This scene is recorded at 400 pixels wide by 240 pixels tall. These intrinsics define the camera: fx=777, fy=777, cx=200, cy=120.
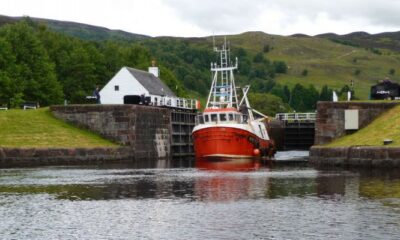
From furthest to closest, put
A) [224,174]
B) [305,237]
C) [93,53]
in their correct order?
[93,53] → [224,174] → [305,237]

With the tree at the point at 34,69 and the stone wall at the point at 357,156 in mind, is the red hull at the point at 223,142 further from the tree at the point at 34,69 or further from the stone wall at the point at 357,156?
the tree at the point at 34,69

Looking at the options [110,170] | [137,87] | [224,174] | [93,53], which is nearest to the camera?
[224,174]

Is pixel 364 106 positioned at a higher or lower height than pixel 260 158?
higher

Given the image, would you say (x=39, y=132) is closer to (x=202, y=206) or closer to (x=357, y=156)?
(x=357, y=156)

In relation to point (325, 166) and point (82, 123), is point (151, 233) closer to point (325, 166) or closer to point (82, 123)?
point (325, 166)

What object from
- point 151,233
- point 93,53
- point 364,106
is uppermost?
point 93,53

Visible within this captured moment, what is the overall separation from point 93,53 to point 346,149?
2878 inches

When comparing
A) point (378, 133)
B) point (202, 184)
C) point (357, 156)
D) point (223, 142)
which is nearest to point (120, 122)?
point (223, 142)

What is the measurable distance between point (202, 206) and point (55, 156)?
39.3 metres

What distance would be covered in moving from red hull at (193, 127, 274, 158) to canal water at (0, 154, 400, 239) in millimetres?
25014

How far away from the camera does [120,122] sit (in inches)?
3423

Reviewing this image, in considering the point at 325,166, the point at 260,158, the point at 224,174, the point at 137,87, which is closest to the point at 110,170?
the point at 224,174

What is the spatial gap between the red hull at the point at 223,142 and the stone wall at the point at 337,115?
8022 millimetres

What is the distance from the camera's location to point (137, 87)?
10088 cm
